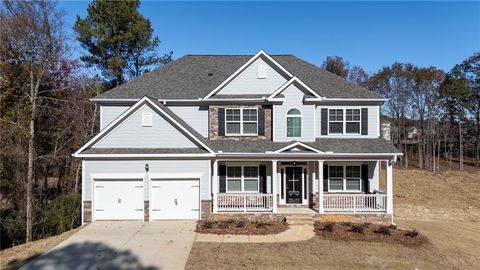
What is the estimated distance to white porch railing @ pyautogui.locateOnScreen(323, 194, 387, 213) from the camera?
17.2 m

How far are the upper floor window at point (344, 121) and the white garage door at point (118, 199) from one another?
10157mm

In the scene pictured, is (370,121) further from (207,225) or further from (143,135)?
(143,135)

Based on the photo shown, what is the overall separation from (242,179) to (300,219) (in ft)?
12.4

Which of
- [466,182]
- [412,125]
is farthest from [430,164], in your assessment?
[466,182]

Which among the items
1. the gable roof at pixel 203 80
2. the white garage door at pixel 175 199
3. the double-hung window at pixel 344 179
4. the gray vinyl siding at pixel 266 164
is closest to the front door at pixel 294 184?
the gray vinyl siding at pixel 266 164

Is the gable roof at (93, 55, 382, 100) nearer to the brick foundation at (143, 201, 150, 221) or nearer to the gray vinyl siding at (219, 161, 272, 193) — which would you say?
the gray vinyl siding at (219, 161, 272, 193)

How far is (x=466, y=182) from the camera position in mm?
32250

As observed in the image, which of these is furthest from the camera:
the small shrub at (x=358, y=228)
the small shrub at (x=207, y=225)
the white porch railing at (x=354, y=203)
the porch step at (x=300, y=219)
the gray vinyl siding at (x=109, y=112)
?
the gray vinyl siding at (x=109, y=112)

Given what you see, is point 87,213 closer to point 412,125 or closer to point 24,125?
point 24,125

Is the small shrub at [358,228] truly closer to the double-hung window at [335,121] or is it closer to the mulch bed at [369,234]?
the mulch bed at [369,234]

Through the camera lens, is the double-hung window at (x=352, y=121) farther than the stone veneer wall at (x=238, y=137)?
Yes

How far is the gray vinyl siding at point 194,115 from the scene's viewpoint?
1934 centimetres

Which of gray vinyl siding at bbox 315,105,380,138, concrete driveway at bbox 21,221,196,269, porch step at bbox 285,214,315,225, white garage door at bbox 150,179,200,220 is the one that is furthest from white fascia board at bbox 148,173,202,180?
gray vinyl siding at bbox 315,105,380,138

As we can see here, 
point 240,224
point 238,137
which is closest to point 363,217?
point 240,224
